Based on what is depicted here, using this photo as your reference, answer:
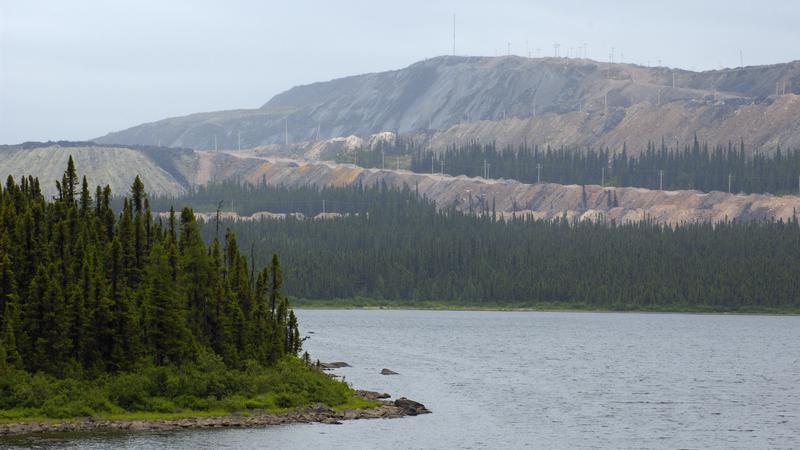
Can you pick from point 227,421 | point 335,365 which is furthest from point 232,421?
point 335,365

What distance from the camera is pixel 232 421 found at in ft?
301

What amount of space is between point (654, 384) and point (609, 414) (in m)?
28.3

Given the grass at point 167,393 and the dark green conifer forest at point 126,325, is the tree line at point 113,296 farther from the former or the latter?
the grass at point 167,393

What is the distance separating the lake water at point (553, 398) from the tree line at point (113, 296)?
11387mm

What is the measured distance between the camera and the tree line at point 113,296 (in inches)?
3711

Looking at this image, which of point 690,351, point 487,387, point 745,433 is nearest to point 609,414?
point 745,433

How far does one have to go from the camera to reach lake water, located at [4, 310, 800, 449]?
90.1m

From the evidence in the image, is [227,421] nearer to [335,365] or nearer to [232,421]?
[232,421]

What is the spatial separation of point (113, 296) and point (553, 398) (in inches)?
1655

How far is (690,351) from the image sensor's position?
603ft

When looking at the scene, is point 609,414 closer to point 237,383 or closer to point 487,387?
point 487,387

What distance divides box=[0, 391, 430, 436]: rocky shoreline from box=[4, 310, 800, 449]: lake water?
1.61 metres

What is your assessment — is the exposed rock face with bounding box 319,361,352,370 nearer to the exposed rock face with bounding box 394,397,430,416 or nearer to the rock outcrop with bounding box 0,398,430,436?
the exposed rock face with bounding box 394,397,430,416

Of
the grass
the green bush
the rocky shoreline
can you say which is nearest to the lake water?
the rocky shoreline
